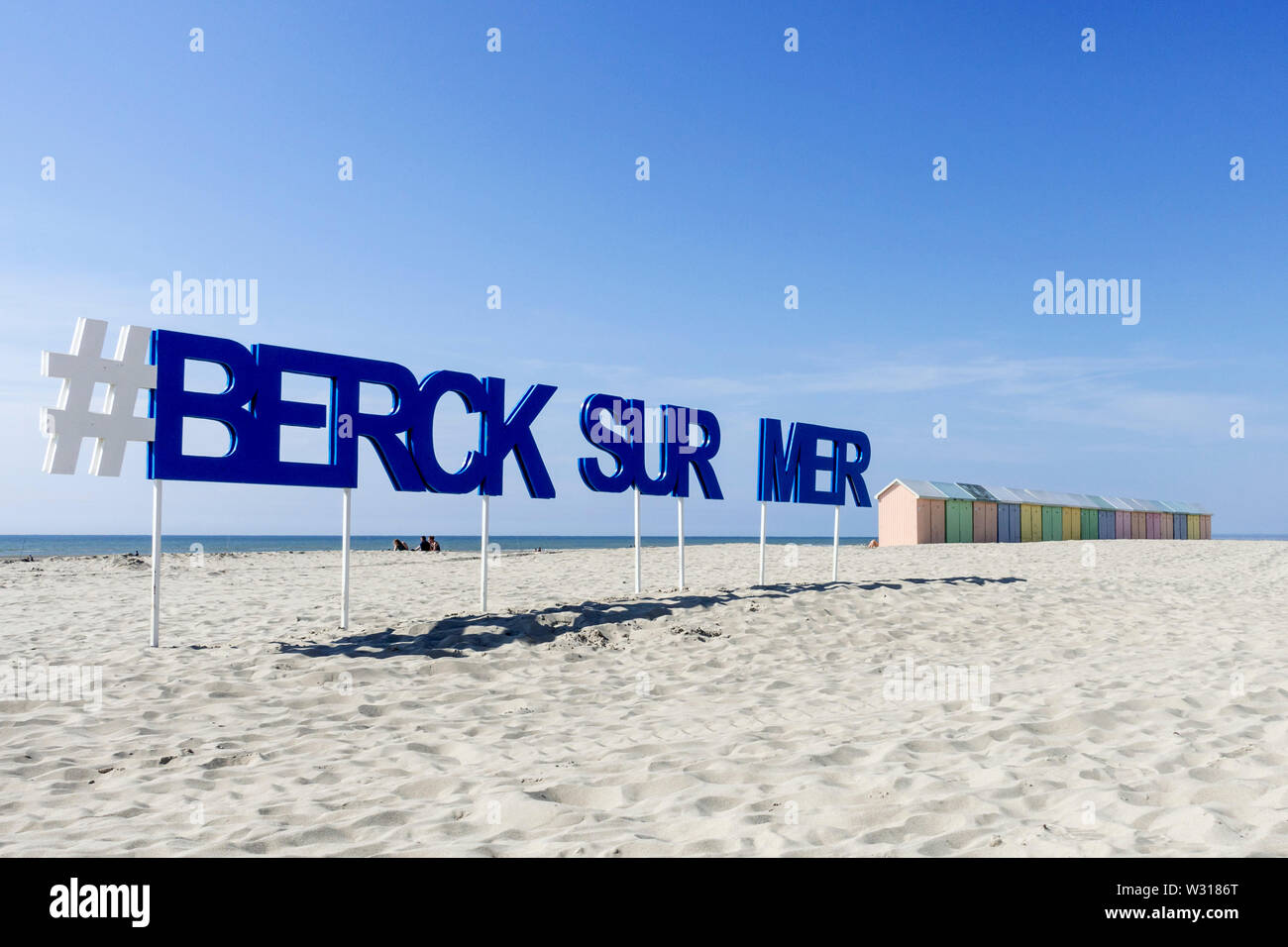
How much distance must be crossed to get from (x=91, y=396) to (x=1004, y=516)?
32.8 metres

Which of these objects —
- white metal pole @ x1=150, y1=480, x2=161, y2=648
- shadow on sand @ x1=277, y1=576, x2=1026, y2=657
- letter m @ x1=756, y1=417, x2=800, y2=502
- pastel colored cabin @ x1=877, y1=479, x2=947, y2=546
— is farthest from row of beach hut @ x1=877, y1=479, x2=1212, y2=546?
white metal pole @ x1=150, y1=480, x2=161, y2=648

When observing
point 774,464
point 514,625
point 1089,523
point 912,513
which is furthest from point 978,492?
point 514,625

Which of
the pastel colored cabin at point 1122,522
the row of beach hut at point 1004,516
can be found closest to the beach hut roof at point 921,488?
the row of beach hut at point 1004,516

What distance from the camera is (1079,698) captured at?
632 centimetres

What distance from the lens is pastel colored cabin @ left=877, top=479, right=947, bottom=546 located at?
3053cm

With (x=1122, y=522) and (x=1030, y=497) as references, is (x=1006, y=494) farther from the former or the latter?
(x=1122, y=522)

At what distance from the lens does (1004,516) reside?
3334 cm

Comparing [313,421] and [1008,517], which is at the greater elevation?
[313,421]

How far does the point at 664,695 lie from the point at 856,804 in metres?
3.18

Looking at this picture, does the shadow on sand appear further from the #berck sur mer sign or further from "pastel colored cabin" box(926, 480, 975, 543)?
"pastel colored cabin" box(926, 480, 975, 543)

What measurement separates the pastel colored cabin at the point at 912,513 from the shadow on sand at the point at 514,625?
19275mm
